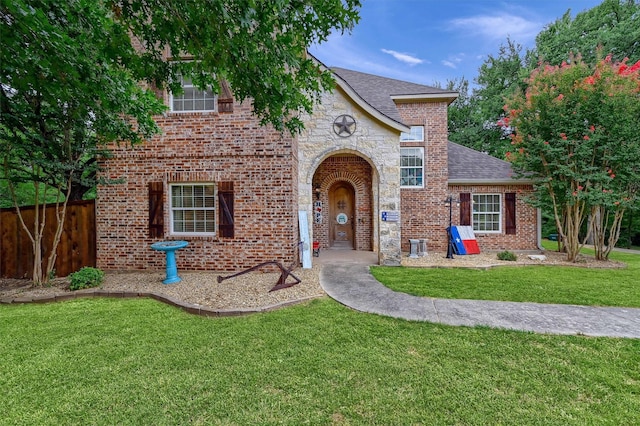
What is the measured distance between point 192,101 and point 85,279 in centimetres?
474

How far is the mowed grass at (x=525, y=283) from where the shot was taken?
4.80 metres

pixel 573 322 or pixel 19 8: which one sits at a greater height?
pixel 19 8

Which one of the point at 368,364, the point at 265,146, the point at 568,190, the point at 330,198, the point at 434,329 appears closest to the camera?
the point at 368,364

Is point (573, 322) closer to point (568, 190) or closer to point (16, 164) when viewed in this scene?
point (568, 190)

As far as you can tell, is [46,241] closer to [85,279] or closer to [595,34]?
[85,279]

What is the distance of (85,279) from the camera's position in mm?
5379

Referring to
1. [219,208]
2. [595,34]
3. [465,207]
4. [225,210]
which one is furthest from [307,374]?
[595,34]

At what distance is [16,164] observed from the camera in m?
5.47

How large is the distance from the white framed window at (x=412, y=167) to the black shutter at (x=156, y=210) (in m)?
8.37

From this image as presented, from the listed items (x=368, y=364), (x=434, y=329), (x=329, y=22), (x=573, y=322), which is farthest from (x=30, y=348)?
(x=573, y=322)

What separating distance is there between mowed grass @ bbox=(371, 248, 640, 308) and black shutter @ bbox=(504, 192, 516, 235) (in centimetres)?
295

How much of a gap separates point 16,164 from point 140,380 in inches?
238

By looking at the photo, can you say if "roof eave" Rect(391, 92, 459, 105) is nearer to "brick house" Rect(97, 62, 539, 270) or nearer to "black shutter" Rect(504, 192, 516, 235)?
"brick house" Rect(97, 62, 539, 270)

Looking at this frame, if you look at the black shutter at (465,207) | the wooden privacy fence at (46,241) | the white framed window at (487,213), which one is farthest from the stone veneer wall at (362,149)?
the wooden privacy fence at (46,241)
